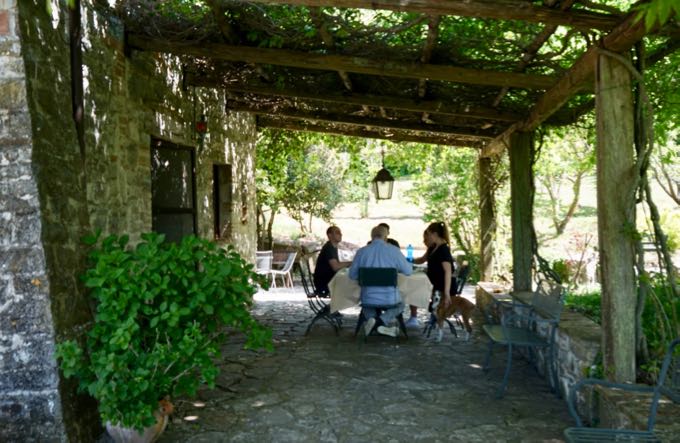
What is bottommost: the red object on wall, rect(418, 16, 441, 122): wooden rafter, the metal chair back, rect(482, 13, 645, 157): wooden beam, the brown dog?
the brown dog

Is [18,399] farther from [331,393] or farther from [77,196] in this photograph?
[331,393]

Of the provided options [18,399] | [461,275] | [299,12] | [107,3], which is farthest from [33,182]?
[461,275]

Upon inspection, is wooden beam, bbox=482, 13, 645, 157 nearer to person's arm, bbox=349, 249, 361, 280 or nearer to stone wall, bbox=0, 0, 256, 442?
person's arm, bbox=349, 249, 361, 280

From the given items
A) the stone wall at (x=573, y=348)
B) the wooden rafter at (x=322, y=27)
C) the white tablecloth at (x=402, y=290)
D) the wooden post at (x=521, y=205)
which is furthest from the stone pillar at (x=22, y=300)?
the wooden post at (x=521, y=205)

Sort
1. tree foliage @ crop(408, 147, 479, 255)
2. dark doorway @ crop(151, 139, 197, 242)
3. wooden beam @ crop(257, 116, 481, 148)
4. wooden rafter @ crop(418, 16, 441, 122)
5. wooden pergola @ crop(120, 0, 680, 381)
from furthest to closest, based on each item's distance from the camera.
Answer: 1. tree foliage @ crop(408, 147, 479, 255)
2. wooden beam @ crop(257, 116, 481, 148)
3. dark doorway @ crop(151, 139, 197, 242)
4. wooden rafter @ crop(418, 16, 441, 122)
5. wooden pergola @ crop(120, 0, 680, 381)

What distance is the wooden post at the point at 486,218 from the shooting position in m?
8.81

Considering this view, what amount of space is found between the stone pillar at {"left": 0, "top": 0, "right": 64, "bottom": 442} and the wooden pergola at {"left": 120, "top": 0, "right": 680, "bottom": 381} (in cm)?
147

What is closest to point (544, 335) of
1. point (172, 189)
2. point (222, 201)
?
point (172, 189)

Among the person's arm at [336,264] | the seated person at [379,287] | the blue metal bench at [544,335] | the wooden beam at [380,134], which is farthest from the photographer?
the wooden beam at [380,134]

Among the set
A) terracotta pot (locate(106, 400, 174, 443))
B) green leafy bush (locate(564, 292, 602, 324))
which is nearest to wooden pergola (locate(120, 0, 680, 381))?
green leafy bush (locate(564, 292, 602, 324))

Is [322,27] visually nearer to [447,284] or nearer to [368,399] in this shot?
[368,399]

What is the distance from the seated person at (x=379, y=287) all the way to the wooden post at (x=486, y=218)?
117 inches

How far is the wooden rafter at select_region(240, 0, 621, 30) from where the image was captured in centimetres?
344

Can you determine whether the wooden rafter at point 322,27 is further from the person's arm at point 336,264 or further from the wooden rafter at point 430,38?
the person's arm at point 336,264
